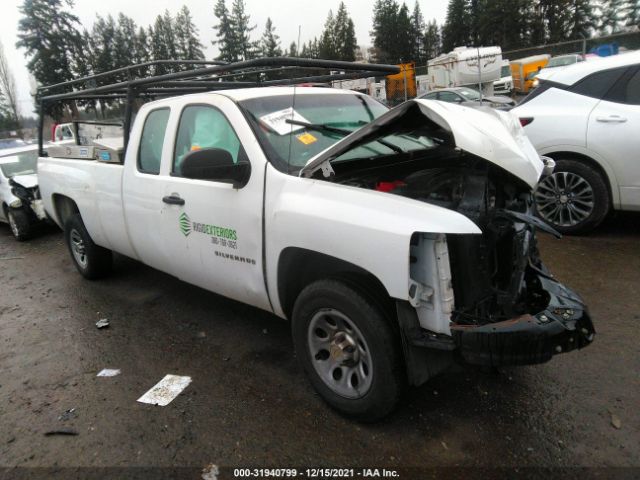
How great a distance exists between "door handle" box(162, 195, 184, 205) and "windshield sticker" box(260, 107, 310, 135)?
889 millimetres

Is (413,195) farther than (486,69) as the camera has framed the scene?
No

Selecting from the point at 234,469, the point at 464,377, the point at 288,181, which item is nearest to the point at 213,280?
the point at 288,181

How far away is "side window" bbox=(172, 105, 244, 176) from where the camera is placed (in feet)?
10.5

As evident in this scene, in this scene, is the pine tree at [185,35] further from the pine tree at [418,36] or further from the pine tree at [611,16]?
the pine tree at [611,16]

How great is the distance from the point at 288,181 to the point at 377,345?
3.56 ft

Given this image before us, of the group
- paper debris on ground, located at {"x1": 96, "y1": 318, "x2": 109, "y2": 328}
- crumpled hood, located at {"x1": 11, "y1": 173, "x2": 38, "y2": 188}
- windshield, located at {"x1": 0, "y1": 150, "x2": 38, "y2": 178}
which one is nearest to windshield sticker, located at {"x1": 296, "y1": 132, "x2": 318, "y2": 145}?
paper debris on ground, located at {"x1": 96, "y1": 318, "x2": 109, "y2": 328}

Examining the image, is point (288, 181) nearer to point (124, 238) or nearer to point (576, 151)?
point (124, 238)

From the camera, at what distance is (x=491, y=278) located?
2396 millimetres

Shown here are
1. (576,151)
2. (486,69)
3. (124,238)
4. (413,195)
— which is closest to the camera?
(413,195)

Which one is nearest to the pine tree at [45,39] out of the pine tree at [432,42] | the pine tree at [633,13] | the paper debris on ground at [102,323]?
the paper debris on ground at [102,323]

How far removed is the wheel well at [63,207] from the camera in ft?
17.7

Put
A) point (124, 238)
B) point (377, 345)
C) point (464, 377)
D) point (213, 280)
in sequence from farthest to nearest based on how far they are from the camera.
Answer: point (124, 238) → point (213, 280) → point (464, 377) → point (377, 345)

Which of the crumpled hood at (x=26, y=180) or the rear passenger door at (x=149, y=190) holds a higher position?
the rear passenger door at (x=149, y=190)

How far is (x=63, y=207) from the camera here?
5594 mm
